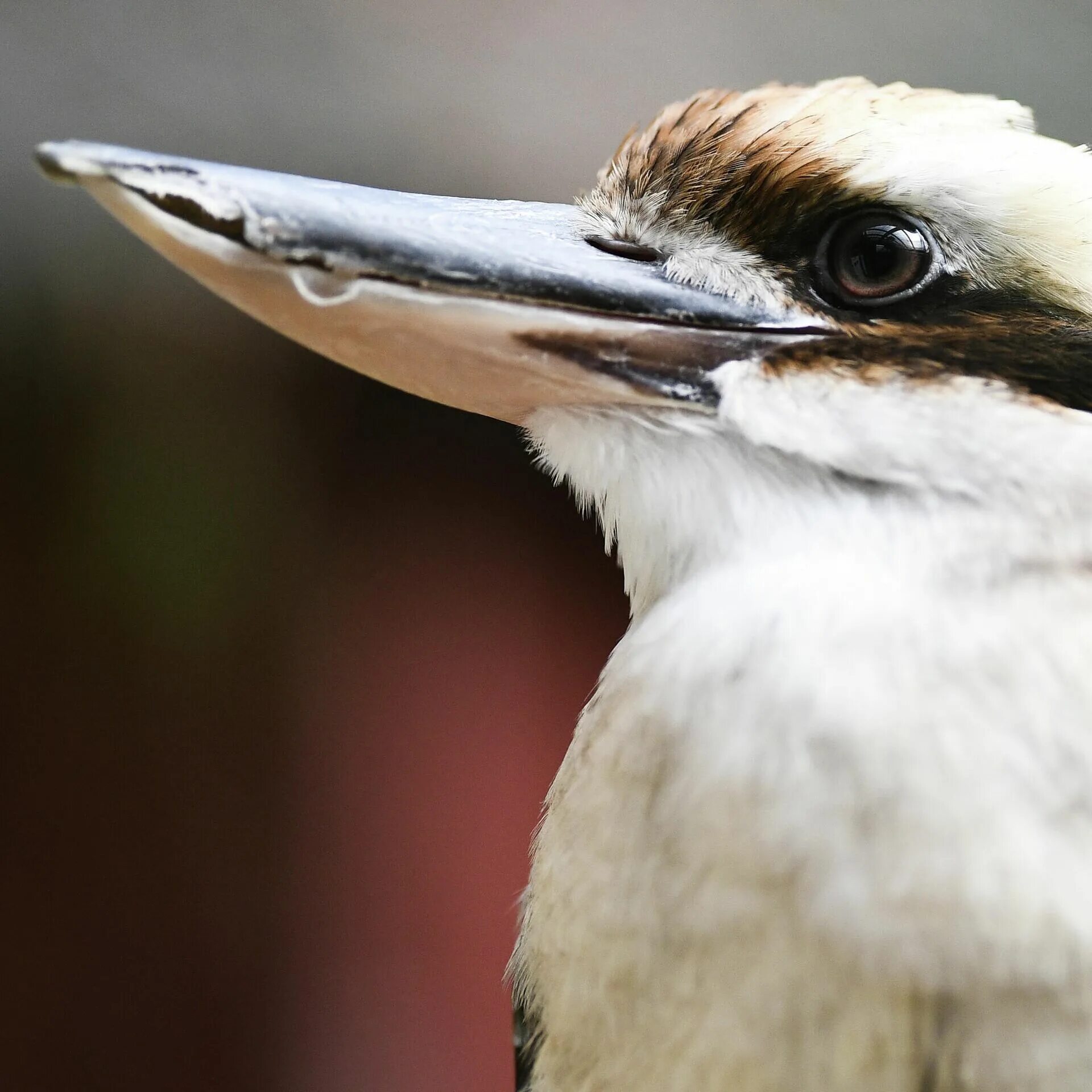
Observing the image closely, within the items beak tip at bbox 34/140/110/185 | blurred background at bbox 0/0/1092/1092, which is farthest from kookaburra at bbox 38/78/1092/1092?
blurred background at bbox 0/0/1092/1092

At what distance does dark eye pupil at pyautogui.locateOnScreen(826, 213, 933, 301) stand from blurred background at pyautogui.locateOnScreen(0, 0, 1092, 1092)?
0.37 metres

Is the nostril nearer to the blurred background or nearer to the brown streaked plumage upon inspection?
the brown streaked plumage

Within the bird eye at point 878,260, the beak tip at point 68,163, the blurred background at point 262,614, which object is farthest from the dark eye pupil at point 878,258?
the blurred background at point 262,614

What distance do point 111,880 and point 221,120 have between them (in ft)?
2.01

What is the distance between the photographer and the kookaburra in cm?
31

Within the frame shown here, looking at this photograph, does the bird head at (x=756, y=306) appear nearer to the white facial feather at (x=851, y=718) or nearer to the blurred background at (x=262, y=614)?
the white facial feather at (x=851, y=718)

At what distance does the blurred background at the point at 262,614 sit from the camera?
696 mm

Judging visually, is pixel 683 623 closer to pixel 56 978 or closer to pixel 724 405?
pixel 724 405

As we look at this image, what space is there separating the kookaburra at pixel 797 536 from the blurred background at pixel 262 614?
35 centimetres

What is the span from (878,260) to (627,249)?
10 centimetres

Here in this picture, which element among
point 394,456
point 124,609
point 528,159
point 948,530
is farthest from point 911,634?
point 124,609

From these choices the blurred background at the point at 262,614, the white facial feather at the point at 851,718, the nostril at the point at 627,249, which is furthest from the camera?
the blurred background at the point at 262,614

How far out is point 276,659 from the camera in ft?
2.88

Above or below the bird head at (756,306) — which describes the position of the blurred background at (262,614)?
below
